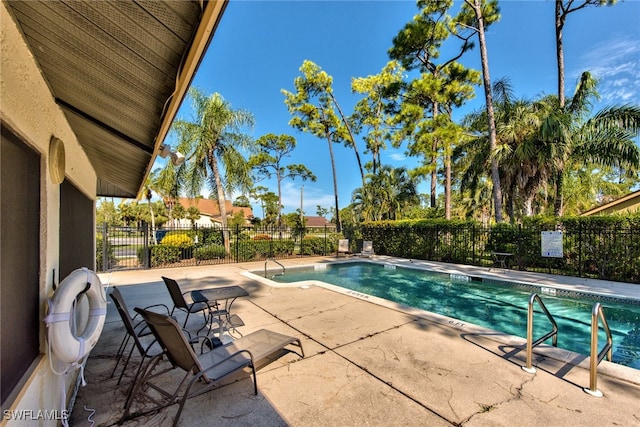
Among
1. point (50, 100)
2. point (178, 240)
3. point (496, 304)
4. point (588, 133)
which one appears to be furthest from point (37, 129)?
point (588, 133)

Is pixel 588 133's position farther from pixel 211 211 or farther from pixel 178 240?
pixel 211 211

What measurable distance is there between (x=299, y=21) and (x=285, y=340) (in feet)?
46.1

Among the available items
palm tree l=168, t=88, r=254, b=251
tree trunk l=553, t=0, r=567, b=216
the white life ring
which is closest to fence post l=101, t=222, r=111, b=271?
palm tree l=168, t=88, r=254, b=251

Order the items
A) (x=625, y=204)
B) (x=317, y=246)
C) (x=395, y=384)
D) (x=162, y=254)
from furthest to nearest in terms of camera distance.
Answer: (x=317, y=246) < (x=625, y=204) < (x=162, y=254) < (x=395, y=384)

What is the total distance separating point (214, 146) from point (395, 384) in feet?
42.9

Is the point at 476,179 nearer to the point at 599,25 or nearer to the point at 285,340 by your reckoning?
the point at 599,25

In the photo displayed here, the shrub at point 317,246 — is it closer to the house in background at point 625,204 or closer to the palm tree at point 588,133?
the palm tree at point 588,133

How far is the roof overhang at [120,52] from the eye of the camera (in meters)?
1.30

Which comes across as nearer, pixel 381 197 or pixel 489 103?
pixel 489 103

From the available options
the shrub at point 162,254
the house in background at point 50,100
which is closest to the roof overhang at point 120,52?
the house in background at point 50,100

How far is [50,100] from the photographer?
2279 mm

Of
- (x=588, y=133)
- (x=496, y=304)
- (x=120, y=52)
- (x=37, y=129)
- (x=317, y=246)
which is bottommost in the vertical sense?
(x=496, y=304)

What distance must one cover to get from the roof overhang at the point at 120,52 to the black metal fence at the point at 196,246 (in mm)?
8513

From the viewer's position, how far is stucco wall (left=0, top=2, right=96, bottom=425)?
1444 millimetres
